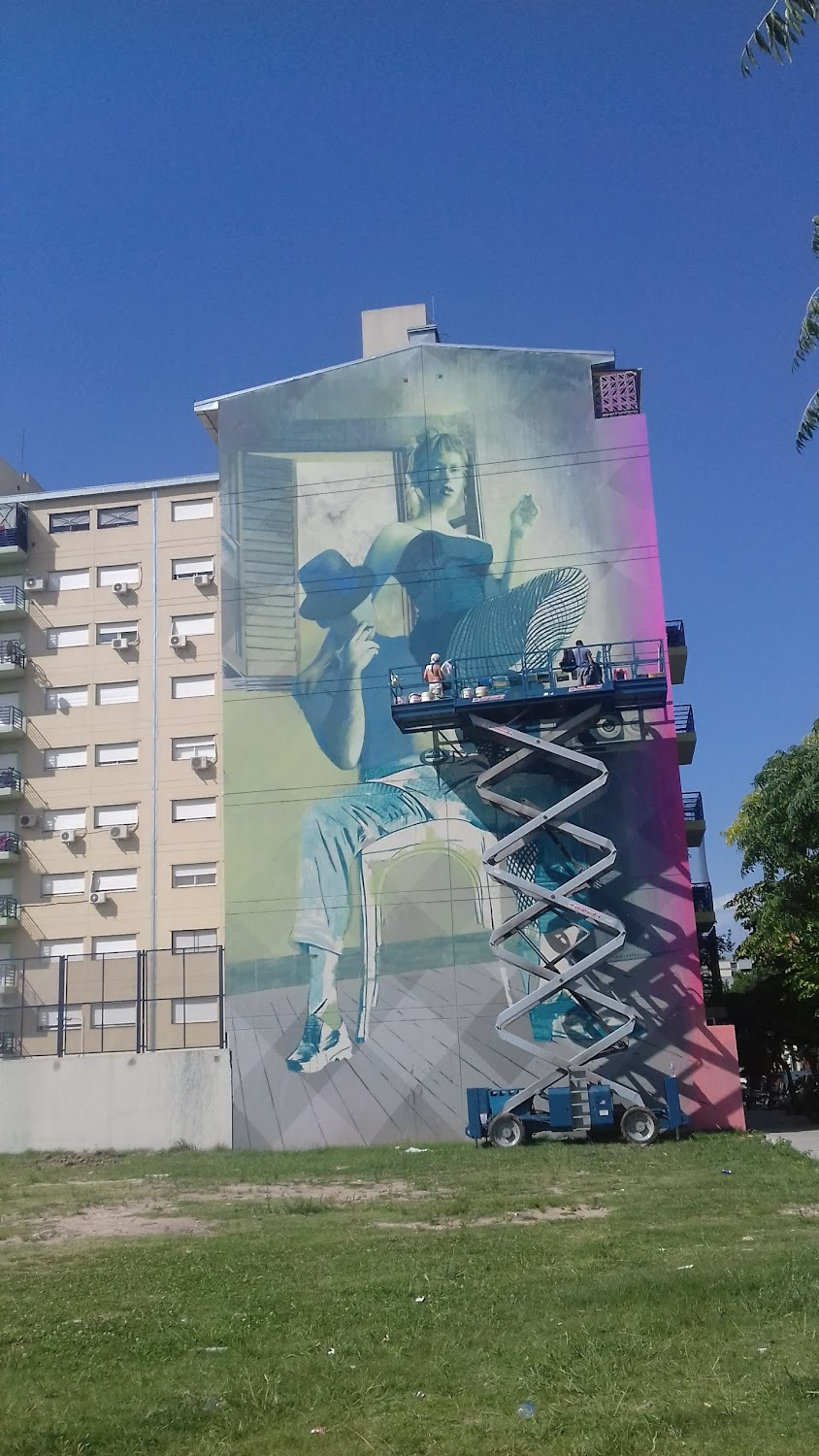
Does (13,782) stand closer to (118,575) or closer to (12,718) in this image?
(12,718)

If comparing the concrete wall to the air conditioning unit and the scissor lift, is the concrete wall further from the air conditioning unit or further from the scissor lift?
the scissor lift

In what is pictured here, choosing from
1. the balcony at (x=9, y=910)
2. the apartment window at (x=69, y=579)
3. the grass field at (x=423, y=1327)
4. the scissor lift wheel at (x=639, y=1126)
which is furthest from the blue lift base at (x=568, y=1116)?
the apartment window at (x=69, y=579)

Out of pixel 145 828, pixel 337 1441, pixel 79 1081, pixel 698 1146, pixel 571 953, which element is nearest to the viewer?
pixel 337 1441

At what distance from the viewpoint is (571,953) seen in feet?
95.5

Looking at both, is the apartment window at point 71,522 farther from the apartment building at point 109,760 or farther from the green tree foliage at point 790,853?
the green tree foliage at point 790,853

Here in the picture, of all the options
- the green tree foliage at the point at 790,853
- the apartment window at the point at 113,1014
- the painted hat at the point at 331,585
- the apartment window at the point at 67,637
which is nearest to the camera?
the green tree foliage at the point at 790,853

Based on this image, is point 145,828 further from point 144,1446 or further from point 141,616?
point 144,1446

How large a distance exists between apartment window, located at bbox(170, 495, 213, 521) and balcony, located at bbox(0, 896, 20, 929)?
1251 cm

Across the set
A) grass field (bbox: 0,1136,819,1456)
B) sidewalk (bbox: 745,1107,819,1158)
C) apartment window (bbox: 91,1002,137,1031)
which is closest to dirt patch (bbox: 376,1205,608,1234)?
grass field (bbox: 0,1136,819,1456)

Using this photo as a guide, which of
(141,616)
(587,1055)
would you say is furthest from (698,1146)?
(141,616)

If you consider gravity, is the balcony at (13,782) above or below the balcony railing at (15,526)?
below

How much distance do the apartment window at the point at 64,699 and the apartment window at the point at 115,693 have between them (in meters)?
0.44

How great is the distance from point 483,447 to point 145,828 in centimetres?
1467

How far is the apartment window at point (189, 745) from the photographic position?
36312mm
